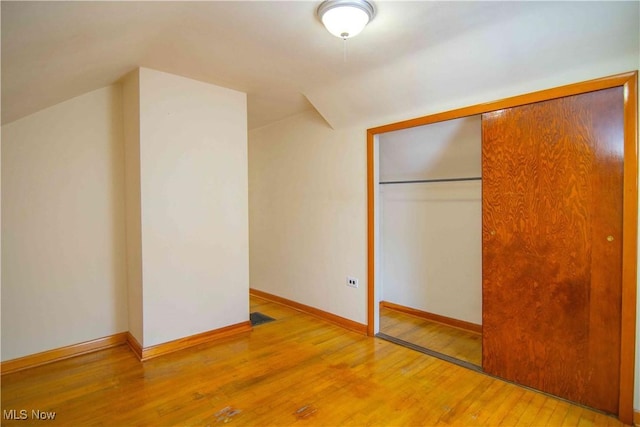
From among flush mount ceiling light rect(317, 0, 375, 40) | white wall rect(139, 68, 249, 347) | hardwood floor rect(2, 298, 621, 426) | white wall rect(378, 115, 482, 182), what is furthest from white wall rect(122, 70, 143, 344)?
white wall rect(378, 115, 482, 182)

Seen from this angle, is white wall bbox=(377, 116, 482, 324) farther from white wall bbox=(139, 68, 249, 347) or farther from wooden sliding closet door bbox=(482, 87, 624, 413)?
white wall bbox=(139, 68, 249, 347)

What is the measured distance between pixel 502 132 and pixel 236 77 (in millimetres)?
2228

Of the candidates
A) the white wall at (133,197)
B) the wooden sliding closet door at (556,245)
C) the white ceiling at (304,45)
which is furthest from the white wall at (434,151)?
the white wall at (133,197)

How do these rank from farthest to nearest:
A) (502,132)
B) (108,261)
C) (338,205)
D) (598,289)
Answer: (338,205) < (108,261) < (502,132) < (598,289)

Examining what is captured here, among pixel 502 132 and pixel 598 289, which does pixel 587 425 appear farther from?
pixel 502 132

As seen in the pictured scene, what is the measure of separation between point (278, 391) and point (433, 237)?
7.51 feet

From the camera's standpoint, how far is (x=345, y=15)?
1.78 meters

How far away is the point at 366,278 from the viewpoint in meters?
3.32

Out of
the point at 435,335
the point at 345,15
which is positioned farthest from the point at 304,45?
the point at 435,335

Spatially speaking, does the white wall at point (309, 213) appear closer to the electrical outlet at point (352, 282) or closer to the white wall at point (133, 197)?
the electrical outlet at point (352, 282)

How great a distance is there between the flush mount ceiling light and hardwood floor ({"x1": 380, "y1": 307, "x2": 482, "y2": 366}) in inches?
103

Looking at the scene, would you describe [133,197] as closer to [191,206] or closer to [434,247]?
[191,206]

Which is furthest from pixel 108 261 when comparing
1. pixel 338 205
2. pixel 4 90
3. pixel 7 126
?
pixel 338 205

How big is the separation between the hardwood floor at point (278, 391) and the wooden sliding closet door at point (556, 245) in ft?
0.76
